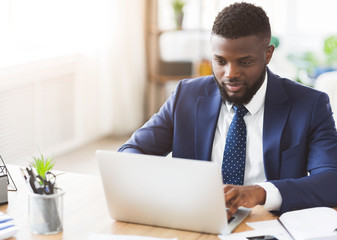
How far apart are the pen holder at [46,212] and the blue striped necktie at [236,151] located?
66cm

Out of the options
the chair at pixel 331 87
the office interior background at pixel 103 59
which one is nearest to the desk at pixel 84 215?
the chair at pixel 331 87

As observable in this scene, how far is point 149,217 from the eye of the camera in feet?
5.16

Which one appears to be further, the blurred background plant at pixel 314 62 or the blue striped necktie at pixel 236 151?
the blurred background plant at pixel 314 62

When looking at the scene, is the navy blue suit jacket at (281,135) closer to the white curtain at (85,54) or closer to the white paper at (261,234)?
the white paper at (261,234)

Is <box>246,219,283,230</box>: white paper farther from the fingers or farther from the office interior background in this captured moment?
the office interior background

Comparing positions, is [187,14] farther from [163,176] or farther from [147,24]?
[163,176]

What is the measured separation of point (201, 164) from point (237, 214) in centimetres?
28

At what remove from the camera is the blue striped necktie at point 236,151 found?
196 centimetres

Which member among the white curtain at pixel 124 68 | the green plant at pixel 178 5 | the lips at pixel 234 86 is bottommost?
the white curtain at pixel 124 68

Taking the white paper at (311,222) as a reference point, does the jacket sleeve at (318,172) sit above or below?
above

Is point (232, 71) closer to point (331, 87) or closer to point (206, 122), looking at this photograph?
point (206, 122)

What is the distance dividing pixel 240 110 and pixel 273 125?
12cm

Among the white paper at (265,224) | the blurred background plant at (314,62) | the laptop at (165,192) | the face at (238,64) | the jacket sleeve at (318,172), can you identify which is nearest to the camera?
the laptop at (165,192)

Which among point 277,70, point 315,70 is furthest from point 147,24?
point 315,70
